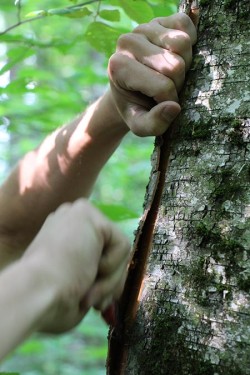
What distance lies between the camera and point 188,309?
1.08 meters

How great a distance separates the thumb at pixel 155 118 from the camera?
1.22m

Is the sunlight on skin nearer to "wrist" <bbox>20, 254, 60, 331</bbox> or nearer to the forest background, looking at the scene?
the forest background

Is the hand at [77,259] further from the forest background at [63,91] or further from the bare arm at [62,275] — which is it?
the forest background at [63,91]

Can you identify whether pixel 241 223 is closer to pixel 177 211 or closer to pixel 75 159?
pixel 177 211

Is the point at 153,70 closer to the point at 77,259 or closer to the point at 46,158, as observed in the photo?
the point at 77,259

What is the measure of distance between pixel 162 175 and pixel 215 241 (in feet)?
0.86

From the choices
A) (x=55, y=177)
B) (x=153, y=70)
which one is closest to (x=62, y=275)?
(x=153, y=70)

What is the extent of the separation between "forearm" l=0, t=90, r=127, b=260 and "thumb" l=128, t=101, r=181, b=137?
0.55 meters

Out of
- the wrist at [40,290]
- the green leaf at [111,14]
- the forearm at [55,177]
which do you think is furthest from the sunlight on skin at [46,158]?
the wrist at [40,290]

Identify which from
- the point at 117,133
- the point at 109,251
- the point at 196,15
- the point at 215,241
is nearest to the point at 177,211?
the point at 215,241

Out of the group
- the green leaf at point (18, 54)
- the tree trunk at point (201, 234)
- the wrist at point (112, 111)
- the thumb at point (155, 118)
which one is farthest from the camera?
the green leaf at point (18, 54)

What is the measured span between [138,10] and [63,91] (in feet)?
8.53

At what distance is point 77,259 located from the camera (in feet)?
2.84

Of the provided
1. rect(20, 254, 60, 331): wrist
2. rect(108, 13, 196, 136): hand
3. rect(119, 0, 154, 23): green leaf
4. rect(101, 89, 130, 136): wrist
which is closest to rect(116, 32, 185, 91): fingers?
rect(108, 13, 196, 136): hand
